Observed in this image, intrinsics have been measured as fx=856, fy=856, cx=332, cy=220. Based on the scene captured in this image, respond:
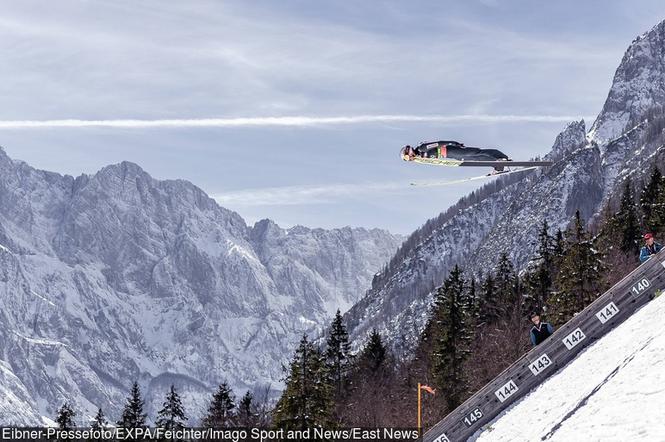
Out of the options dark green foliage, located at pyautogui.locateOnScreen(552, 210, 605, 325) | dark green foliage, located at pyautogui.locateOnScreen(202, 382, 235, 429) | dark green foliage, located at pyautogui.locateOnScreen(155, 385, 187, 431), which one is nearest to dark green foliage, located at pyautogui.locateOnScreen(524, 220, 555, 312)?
dark green foliage, located at pyautogui.locateOnScreen(552, 210, 605, 325)

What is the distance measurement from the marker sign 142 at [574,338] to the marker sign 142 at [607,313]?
2.81 feet

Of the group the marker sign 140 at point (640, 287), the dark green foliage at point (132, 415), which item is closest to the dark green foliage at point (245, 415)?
the dark green foliage at point (132, 415)

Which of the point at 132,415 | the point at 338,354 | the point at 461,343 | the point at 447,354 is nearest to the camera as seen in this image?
the point at 447,354

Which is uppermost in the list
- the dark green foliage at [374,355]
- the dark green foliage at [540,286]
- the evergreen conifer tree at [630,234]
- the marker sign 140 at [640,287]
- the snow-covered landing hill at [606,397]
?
the evergreen conifer tree at [630,234]

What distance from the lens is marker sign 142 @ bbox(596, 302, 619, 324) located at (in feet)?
96.3

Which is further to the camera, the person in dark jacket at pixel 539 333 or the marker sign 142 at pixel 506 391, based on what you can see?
the person in dark jacket at pixel 539 333

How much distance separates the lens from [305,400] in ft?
147

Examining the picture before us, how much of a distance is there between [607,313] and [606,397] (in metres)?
10.9

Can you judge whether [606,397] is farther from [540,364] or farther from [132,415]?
[132,415]

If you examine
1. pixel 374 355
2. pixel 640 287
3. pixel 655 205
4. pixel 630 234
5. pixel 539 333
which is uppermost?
pixel 630 234

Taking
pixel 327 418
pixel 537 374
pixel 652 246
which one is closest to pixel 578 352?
pixel 537 374

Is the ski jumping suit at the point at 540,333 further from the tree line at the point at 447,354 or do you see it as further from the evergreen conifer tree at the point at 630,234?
the evergreen conifer tree at the point at 630,234

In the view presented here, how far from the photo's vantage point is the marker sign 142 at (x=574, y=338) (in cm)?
2908

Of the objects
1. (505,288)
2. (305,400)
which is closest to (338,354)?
(505,288)
